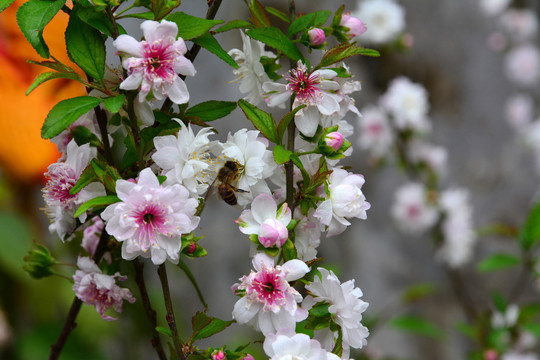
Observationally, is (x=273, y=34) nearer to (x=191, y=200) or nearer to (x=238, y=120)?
(x=191, y=200)

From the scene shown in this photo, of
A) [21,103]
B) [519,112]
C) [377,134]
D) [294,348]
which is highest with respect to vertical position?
[519,112]

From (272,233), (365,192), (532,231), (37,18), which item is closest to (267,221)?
(272,233)

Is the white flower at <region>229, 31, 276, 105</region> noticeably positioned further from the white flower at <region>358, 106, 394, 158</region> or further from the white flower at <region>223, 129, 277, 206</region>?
A: the white flower at <region>358, 106, 394, 158</region>

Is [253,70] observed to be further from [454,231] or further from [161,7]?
[454,231]

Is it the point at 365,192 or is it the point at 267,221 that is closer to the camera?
the point at 267,221

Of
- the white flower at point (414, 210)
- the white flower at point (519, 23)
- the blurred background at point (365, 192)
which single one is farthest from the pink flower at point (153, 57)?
the white flower at point (519, 23)
